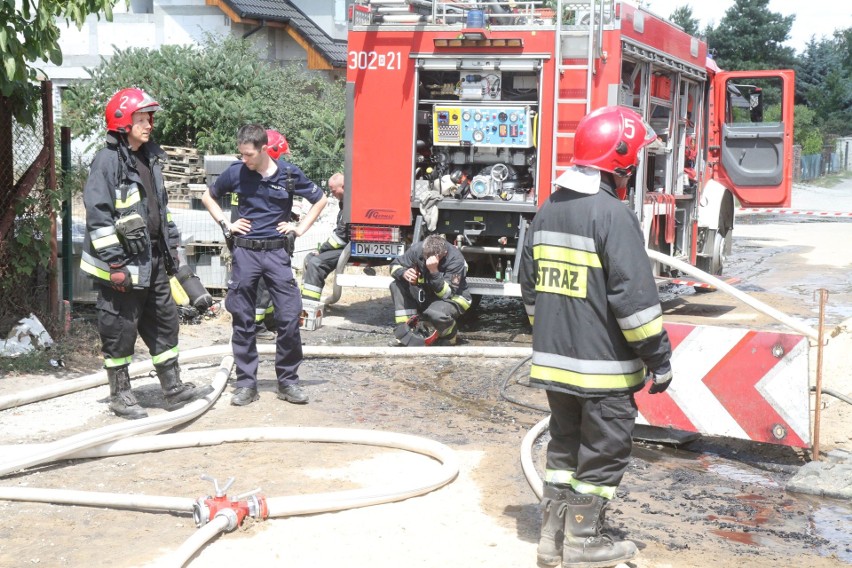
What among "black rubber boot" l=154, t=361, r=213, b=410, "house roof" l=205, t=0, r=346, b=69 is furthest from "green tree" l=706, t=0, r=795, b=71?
"black rubber boot" l=154, t=361, r=213, b=410

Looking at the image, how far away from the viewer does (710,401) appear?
5.80 m

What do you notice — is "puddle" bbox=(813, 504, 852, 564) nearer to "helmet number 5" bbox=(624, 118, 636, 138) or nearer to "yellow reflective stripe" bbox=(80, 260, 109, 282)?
"helmet number 5" bbox=(624, 118, 636, 138)

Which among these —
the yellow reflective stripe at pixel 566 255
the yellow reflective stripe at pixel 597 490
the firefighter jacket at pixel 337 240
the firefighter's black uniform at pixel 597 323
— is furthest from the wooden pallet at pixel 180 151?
the yellow reflective stripe at pixel 597 490

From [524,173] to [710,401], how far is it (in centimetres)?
438

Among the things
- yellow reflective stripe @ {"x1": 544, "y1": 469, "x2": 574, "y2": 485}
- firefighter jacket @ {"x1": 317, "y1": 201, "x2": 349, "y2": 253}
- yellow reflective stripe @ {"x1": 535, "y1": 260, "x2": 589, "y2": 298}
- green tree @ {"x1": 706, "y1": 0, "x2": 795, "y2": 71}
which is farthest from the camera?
green tree @ {"x1": 706, "y1": 0, "x2": 795, "y2": 71}

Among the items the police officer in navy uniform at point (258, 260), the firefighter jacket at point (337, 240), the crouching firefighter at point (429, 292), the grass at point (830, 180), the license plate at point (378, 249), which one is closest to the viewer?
the police officer in navy uniform at point (258, 260)

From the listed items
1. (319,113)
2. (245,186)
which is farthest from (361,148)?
(319,113)

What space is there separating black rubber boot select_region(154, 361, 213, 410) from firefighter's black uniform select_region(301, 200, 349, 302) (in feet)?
10.5

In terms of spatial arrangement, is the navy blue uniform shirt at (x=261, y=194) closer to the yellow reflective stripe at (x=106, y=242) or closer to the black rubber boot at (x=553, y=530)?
the yellow reflective stripe at (x=106, y=242)

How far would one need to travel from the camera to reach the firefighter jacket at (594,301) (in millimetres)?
3984

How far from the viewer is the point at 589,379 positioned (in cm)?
407

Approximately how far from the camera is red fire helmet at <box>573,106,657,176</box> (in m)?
4.16

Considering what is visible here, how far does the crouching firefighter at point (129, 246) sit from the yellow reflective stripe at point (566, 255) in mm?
2817

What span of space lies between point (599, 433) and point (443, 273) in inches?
201
